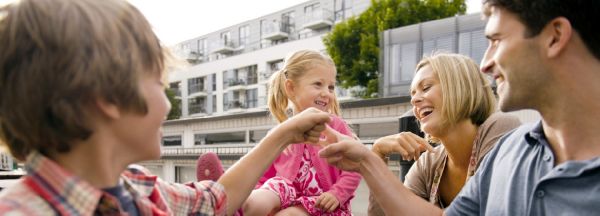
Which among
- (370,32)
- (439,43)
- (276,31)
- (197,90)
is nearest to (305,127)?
(439,43)

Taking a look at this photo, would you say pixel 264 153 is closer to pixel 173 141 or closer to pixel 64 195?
pixel 64 195

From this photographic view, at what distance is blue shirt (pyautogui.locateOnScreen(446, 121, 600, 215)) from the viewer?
3.86ft

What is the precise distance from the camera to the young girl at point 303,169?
196cm

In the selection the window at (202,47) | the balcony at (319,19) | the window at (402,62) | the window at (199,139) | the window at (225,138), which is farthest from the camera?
the window at (202,47)

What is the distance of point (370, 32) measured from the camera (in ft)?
65.7

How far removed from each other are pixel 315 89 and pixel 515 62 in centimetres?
127

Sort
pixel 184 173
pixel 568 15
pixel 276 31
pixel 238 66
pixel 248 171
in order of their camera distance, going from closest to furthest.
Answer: pixel 568 15
pixel 248 171
pixel 184 173
pixel 238 66
pixel 276 31

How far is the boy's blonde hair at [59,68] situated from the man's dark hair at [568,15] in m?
1.08

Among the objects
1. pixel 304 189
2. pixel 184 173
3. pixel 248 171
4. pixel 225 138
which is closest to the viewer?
pixel 248 171

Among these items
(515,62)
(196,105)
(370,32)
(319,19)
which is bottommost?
(196,105)

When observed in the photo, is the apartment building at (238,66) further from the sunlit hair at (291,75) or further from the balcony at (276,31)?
the sunlit hair at (291,75)

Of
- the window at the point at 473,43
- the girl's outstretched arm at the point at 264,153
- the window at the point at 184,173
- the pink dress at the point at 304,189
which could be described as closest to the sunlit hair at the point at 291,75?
the pink dress at the point at 304,189

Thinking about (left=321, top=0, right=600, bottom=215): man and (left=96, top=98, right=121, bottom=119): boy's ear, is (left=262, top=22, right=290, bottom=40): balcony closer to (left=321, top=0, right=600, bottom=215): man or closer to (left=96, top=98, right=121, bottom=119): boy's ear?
(left=321, top=0, right=600, bottom=215): man

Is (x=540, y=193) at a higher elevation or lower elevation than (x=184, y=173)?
higher
